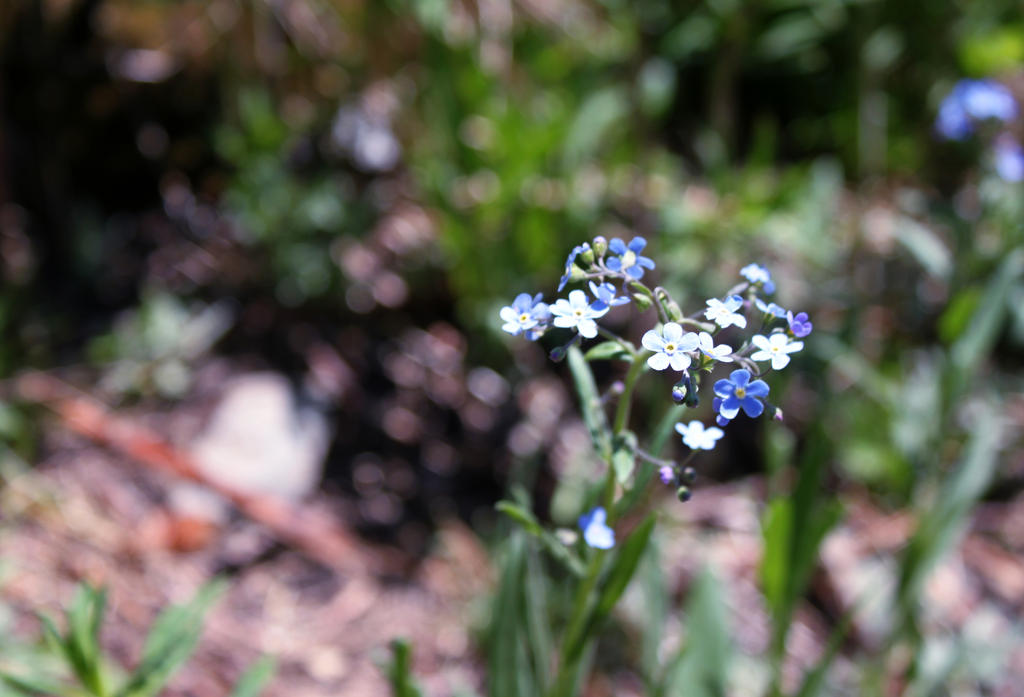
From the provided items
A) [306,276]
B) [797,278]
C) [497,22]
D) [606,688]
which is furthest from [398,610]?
[497,22]

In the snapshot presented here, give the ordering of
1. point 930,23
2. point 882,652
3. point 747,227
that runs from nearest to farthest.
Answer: point 882,652 → point 747,227 → point 930,23

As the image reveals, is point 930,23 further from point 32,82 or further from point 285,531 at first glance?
point 32,82

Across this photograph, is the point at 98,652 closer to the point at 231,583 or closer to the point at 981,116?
the point at 231,583

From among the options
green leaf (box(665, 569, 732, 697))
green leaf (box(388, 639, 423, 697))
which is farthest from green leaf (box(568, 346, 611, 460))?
green leaf (box(665, 569, 732, 697))

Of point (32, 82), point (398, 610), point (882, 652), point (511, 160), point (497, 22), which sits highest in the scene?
point (497, 22)

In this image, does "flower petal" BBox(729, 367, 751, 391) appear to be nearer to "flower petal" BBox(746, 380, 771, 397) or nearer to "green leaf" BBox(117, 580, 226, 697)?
"flower petal" BBox(746, 380, 771, 397)

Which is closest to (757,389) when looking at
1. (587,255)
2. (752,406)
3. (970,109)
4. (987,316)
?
(752,406)

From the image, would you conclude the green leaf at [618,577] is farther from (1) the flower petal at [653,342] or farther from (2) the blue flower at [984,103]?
(2) the blue flower at [984,103]
